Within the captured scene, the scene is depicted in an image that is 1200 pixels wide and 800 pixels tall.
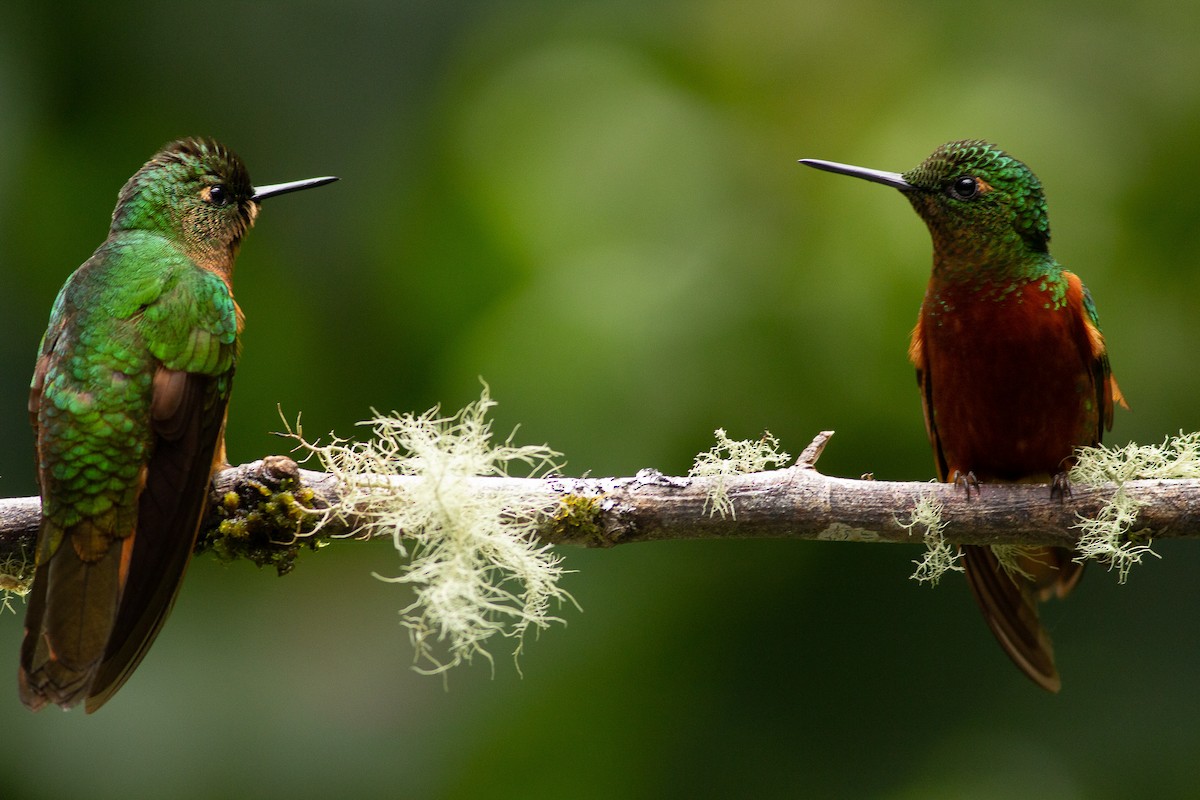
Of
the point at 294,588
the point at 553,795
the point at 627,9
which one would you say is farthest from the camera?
the point at 627,9

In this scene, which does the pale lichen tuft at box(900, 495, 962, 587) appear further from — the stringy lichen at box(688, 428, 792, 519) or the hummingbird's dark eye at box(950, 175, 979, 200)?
the hummingbird's dark eye at box(950, 175, 979, 200)

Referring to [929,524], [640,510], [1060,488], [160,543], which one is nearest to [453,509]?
[640,510]

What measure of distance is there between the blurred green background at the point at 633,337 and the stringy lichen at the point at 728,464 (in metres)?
1.62

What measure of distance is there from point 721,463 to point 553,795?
2.16 m

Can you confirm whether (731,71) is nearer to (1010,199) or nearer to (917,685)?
(1010,199)

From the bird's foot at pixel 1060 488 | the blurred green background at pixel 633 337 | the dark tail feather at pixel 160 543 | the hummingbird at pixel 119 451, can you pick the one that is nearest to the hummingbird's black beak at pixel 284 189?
the hummingbird at pixel 119 451

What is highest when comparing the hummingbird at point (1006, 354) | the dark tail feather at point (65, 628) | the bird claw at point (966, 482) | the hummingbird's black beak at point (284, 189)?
the hummingbird's black beak at point (284, 189)

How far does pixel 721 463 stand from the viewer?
304 centimetres

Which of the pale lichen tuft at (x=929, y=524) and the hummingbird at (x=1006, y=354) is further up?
the hummingbird at (x=1006, y=354)

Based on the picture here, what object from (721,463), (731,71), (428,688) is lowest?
(428,688)

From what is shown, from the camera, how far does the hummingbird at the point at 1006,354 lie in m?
3.61

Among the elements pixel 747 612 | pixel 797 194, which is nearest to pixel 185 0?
pixel 797 194

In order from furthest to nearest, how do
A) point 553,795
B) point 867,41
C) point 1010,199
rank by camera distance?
point 867,41
point 553,795
point 1010,199

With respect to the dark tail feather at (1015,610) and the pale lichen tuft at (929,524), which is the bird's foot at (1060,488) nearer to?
the pale lichen tuft at (929,524)
